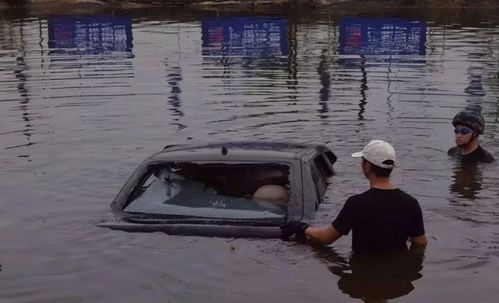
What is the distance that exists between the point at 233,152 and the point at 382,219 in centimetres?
204

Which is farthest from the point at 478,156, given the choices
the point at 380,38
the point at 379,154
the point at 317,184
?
the point at 380,38

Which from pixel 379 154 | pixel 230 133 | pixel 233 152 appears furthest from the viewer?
pixel 230 133

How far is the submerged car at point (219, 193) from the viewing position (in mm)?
7438

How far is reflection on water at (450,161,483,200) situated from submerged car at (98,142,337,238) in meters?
2.64

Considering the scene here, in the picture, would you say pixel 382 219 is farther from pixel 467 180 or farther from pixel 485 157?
pixel 485 157

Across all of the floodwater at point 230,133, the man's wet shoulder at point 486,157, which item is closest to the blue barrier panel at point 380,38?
the floodwater at point 230,133

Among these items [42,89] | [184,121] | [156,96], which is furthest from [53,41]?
[184,121]

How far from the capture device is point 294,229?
7031mm

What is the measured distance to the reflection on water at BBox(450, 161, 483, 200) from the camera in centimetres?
993

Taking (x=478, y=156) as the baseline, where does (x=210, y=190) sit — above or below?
above

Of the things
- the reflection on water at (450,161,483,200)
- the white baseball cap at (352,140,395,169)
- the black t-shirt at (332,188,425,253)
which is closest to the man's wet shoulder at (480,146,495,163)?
the reflection on water at (450,161,483,200)

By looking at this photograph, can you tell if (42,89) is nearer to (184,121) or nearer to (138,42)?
(184,121)

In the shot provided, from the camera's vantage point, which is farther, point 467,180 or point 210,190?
point 467,180

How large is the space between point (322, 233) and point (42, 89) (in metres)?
12.2
